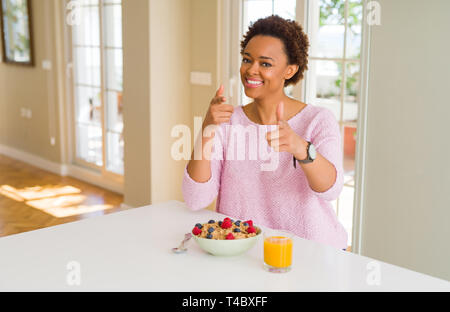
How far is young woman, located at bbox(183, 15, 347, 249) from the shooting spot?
193cm

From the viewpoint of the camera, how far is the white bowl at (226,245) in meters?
1.48

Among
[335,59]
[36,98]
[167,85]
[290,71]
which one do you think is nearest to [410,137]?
[335,59]

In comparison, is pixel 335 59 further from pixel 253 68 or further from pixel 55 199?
pixel 55 199

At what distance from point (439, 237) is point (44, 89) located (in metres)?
4.48

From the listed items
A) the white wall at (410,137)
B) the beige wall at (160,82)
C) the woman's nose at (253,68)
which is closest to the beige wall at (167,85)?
the beige wall at (160,82)

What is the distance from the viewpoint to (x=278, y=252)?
1.41 meters

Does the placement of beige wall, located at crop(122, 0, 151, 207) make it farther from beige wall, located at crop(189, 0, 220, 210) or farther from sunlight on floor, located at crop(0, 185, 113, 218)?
sunlight on floor, located at crop(0, 185, 113, 218)

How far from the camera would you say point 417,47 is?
8.89ft

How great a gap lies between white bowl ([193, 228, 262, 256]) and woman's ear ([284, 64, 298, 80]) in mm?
741

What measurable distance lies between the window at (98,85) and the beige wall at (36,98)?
27 centimetres

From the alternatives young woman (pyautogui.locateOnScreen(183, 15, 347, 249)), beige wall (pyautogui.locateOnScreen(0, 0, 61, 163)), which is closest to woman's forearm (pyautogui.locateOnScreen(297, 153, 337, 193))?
young woman (pyautogui.locateOnScreen(183, 15, 347, 249))

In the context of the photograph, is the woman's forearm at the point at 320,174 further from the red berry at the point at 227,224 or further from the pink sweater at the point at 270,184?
the red berry at the point at 227,224

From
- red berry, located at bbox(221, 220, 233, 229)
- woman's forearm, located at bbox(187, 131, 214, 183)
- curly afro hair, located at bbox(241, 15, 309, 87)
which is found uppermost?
curly afro hair, located at bbox(241, 15, 309, 87)
